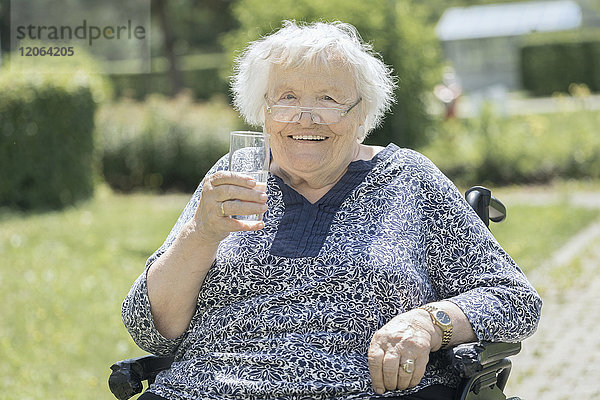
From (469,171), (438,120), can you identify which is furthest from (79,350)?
(438,120)

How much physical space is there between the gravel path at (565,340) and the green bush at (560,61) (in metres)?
22.0

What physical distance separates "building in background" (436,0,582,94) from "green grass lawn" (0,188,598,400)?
84.0 feet

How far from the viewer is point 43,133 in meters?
10.6

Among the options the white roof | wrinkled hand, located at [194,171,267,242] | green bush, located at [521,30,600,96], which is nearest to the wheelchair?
wrinkled hand, located at [194,171,267,242]

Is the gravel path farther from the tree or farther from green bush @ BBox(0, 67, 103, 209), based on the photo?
green bush @ BBox(0, 67, 103, 209)

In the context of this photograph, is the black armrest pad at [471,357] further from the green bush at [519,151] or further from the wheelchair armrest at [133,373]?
the green bush at [519,151]

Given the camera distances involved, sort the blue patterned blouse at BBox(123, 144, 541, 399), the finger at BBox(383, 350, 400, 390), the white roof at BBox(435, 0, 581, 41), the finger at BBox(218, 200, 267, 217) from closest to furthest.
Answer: the finger at BBox(218, 200, 267, 217)
the finger at BBox(383, 350, 400, 390)
the blue patterned blouse at BBox(123, 144, 541, 399)
the white roof at BBox(435, 0, 581, 41)

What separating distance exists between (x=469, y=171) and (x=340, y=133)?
9889 millimetres

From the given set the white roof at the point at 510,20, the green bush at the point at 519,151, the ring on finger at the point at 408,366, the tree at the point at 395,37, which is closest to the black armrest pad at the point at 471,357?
the ring on finger at the point at 408,366

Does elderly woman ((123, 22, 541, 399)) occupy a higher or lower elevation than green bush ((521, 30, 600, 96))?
lower

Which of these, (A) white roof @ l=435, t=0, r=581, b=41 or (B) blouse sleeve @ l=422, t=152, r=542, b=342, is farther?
(A) white roof @ l=435, t=0, r=581, b=41

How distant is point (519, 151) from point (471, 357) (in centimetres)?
1027

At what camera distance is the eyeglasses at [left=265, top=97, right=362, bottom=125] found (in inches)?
105

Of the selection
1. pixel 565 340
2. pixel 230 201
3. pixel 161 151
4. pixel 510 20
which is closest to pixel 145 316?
pixel 230 201
